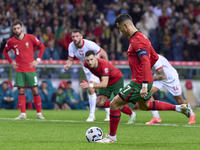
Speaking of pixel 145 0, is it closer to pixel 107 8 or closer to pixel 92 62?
pixel 107 8

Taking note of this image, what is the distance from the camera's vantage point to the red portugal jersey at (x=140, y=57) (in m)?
5.79

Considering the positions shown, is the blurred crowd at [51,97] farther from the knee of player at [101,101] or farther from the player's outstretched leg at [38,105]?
the knee of player at [101,101]

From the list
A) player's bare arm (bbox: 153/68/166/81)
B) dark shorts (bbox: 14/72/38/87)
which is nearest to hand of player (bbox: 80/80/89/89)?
player's bare arm (bbox: 153/68/166/81)

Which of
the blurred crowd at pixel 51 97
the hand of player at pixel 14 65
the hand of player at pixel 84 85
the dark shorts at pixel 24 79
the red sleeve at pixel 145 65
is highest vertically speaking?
the red sleeve at pixel 145 65

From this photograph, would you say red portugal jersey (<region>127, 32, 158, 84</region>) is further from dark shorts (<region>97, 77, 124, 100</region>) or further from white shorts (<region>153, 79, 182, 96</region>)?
white shorts (<region>153, 79, 182, 96</region>)

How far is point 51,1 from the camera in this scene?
19734mm

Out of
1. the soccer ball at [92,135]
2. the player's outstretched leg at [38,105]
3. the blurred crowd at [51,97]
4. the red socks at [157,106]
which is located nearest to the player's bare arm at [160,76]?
the red socks at [157,106]

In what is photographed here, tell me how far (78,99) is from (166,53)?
4573 mm

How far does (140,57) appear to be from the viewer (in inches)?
229

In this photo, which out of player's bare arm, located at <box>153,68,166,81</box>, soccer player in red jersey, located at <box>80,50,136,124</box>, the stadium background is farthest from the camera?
the stadium background

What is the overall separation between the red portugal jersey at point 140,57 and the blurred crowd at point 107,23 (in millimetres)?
10642

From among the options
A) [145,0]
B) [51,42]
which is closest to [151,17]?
[145,0]

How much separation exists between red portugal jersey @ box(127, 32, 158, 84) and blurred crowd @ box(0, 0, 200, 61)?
10642 millimetres

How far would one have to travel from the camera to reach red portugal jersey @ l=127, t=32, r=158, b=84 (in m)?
5.79
